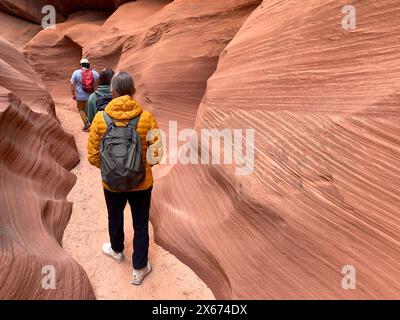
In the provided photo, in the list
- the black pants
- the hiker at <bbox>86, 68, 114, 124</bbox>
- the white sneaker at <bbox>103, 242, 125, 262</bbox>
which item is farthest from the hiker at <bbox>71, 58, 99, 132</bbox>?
the black pants

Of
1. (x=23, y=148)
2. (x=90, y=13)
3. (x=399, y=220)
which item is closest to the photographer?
(x=399, y=220)

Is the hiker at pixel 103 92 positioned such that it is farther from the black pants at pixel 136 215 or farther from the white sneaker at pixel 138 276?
the white sneaker at pixel 138 276

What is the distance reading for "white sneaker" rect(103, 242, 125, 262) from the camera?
282 cm

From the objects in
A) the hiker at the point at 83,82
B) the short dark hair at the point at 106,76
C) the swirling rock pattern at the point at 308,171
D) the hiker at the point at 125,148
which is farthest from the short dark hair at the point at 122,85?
the hiker at the point at 83,82

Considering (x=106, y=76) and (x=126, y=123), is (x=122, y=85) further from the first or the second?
(x=106, y=76)

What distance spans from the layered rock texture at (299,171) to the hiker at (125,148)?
0.68 meters

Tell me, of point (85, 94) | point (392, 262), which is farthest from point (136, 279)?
point (85, 94)

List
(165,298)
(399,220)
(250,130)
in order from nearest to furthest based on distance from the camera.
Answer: (399,220), (165,298), (250,130)

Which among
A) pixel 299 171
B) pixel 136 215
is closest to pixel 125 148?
pixel 136 215

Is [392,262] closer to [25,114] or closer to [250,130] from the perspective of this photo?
[250,130]

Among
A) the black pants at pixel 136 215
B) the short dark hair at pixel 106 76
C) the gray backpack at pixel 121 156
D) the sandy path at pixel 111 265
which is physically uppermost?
the short dark hair at pixel 106 76

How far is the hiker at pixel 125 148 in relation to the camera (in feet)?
7.30

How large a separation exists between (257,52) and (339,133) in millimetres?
1251

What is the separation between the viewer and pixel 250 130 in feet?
8.80
